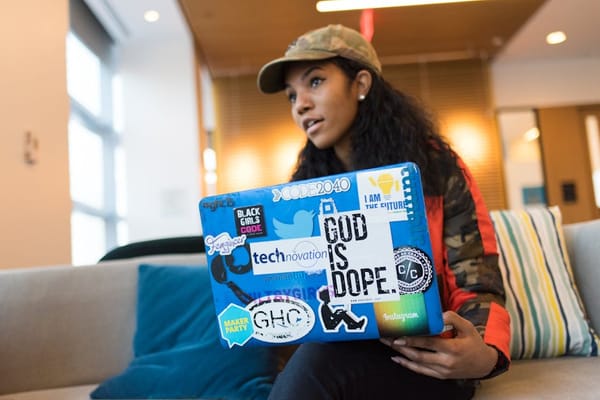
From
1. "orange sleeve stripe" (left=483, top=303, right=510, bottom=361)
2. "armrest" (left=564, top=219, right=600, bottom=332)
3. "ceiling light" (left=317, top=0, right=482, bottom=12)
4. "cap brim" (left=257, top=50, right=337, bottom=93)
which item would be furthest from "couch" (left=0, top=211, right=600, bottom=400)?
"ceiling light" (left=317, top=0, right=482, bottom=12)

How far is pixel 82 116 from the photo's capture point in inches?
164

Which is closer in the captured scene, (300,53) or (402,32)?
(300,53)

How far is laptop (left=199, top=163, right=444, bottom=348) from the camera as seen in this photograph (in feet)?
2.47

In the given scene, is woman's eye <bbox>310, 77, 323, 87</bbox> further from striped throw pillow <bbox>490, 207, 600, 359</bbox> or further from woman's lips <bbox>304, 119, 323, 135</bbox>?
striped throw pillow <bbox>490, 207, 600, 359</bbox>

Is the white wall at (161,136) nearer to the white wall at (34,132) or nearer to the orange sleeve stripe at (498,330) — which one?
the white wall at (34,132)

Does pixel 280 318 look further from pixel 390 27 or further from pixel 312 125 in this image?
pixel 390 27

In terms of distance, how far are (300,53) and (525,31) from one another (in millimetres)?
4245

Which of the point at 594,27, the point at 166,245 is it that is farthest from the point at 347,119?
the point at 594,27

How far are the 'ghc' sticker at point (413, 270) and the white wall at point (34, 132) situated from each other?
7.05ft

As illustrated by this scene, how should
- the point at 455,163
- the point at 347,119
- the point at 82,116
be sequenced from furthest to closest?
1. the point at 82,116
2. the point at 347,119
3. the point at 455,163

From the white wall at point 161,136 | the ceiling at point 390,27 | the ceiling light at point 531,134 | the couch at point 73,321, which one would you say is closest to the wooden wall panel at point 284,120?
the ceiling at point 390,27

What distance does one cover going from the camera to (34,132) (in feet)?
8.94

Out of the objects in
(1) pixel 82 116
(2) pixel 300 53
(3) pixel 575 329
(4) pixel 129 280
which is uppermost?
(1) pixel 82 116

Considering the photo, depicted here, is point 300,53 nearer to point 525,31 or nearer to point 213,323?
point 213,323
